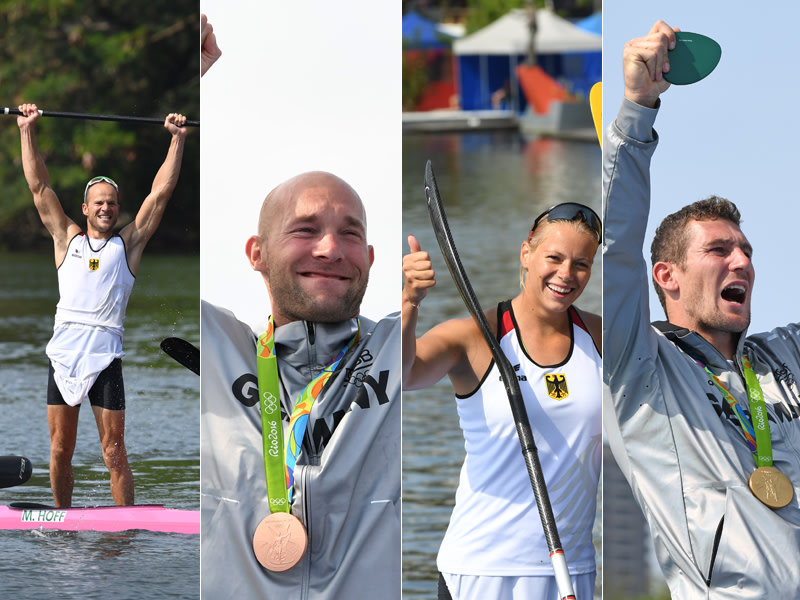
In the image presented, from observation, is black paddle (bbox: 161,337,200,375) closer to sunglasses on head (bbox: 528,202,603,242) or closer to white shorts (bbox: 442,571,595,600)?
white shorts (bbox: 442,571,595,600)

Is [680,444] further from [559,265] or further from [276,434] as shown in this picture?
[276,434]

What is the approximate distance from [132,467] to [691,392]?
2.98m

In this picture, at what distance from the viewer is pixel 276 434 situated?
10.9ft

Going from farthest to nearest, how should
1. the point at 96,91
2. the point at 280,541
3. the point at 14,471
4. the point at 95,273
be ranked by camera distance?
the point at 96,91 → the point at 95,273 → the point at 14,471 → the point at 280,541

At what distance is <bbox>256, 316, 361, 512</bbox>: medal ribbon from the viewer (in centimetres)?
333

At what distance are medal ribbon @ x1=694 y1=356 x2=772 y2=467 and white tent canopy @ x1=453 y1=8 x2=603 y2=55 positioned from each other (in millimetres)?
24065

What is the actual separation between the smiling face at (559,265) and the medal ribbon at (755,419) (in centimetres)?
42

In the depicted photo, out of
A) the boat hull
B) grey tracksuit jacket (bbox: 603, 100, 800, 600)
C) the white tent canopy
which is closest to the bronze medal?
grey tracksuit jacket (bbox: 603, 100, 800, 600)

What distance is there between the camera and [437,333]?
3387mm

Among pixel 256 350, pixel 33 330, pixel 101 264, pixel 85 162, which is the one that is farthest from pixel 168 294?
pixel 256 350

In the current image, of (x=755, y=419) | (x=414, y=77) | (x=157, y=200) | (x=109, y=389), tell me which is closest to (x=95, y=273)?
(x=157, y=200)

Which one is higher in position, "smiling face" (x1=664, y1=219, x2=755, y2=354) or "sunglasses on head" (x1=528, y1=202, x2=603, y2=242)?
"sunglasses on head" (x1=528, y1=202, x2=603, y2=242)

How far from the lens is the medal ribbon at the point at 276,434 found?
3326 mm

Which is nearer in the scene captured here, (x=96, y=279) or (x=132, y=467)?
(x=96, y=279)
